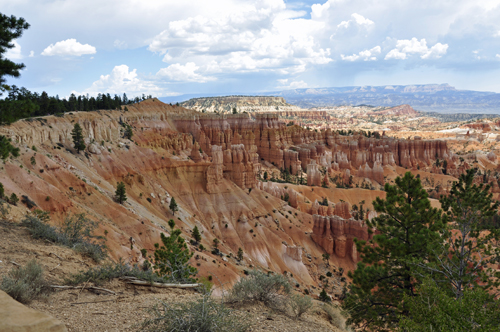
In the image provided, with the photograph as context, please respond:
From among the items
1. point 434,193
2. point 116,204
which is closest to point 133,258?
point 116,204

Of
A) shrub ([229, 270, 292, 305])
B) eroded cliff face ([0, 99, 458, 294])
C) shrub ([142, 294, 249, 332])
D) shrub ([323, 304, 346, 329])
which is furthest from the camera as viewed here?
eroded cliff face ([0, 99, 458, 294])

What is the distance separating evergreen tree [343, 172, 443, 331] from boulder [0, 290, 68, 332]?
38.5ft

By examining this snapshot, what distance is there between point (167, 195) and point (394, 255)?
3563cm

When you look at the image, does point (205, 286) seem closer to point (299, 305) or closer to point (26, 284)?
point (299, 305)

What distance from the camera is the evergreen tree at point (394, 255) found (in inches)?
533

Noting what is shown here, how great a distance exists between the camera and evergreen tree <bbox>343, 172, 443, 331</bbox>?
13.5 meters

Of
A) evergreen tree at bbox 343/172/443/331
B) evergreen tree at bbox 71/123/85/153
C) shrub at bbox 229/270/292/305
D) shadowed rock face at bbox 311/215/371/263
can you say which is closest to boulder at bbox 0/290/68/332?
shrub at bbox 229/270/292/305

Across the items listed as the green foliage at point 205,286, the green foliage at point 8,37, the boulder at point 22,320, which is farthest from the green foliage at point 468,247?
the green foliage at point 8,37

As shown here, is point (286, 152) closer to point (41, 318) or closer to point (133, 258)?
point (133, 258)

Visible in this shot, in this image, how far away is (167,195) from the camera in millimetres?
45219

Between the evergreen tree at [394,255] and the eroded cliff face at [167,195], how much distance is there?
16.5 m

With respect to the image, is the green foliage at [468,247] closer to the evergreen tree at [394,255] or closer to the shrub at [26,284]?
the evergreen tree at [394,255]

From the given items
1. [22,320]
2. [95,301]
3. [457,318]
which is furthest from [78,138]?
[457,318]

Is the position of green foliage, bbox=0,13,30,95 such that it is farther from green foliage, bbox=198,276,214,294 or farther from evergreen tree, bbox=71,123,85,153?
evergreen tree, bbox=71,123,85,153
